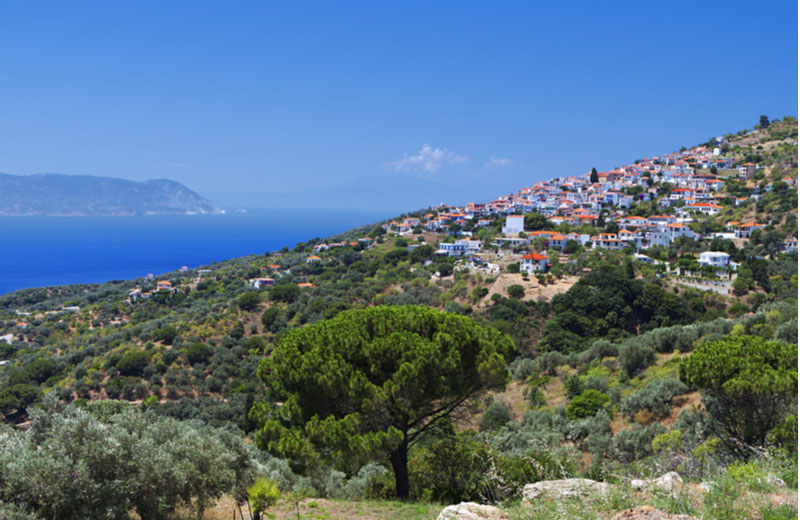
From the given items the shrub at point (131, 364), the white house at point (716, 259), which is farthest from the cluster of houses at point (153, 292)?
the white house at point (716, 259)

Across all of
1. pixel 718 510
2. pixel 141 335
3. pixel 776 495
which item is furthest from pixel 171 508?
pixel 141 335

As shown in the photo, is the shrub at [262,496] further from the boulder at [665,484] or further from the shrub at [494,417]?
the shrub at [494,417]

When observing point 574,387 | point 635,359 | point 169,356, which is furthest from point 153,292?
point 635,359

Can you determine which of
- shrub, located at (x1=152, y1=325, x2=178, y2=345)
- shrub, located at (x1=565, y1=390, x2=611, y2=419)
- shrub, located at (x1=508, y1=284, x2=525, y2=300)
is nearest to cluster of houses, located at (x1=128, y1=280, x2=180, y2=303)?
shrub, located at (x1=152, y1=325, x2=178, y2=345)

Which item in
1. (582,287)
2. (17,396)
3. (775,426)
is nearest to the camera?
(775,426)

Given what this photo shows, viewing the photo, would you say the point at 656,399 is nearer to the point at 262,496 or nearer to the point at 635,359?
the point at 635,359

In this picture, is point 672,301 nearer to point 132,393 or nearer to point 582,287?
point 582,287

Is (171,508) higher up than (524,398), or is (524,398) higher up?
(171,508)
